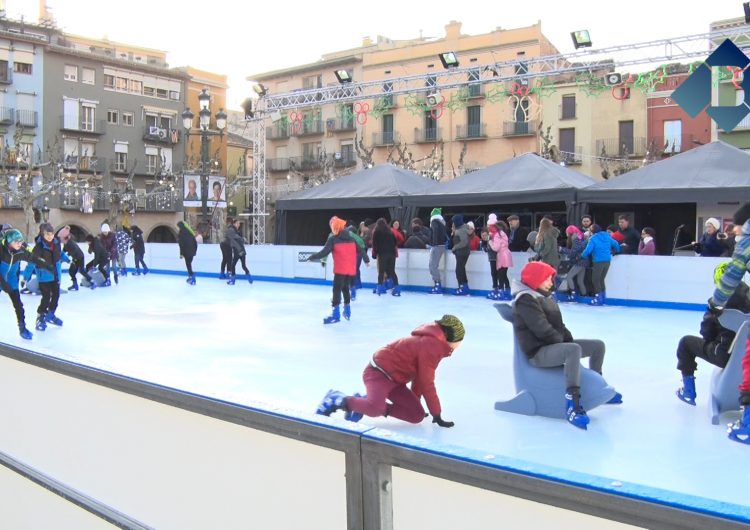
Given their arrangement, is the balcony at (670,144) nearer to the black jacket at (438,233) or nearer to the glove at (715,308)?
the black jacket at (438,233)

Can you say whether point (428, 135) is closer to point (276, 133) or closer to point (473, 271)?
point (276, 133)

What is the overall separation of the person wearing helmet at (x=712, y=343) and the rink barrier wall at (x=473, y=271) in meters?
5.34

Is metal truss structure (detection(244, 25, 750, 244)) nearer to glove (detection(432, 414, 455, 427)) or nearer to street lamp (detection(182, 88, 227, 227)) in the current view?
street lamp (detection(182, 88, 227, 227))

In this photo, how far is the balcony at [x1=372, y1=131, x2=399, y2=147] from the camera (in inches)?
1420

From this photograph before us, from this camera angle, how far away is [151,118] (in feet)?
128

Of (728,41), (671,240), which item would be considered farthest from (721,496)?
(671,240)

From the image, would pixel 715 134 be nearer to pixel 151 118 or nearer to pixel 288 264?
pixel 288 264

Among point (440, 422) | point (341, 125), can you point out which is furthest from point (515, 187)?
point (341, 125)

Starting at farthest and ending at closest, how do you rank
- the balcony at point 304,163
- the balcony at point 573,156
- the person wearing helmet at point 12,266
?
the balcony at point 304,163
the balcony at point 573,156
the person wearing helmet at point 12,266

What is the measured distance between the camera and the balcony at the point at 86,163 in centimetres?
3432

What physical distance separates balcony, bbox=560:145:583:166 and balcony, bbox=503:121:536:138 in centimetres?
177

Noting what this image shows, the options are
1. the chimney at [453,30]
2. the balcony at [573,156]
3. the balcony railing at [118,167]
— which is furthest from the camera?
the balcony railing at [118,167]

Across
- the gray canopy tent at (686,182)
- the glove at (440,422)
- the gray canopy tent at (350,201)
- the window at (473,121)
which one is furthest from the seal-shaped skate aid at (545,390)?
the window at (473,121)

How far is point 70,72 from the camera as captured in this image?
117 feet
